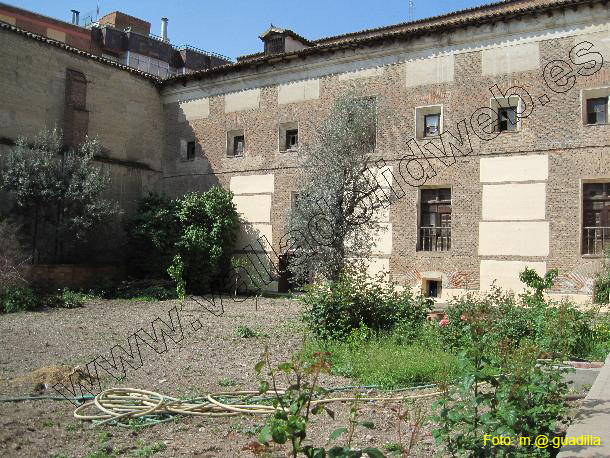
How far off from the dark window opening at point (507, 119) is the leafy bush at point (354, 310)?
316 inches

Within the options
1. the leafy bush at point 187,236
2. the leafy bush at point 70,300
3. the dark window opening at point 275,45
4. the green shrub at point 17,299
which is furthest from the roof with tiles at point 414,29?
the green shrub at point 17,299

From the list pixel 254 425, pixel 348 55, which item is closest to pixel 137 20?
pixel 348 55

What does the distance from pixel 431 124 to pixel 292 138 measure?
16.0ft

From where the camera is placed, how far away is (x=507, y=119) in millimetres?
15375

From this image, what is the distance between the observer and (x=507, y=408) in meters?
3.62

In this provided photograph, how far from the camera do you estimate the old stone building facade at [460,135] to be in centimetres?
1423

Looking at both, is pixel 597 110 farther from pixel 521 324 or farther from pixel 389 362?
pixel 389 362

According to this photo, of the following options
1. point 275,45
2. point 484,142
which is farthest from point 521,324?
point 275,45

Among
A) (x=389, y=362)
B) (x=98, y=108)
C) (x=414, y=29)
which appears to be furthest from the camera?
(x=98, y=108)

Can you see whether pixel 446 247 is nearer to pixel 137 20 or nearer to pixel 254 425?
pixel 254 425

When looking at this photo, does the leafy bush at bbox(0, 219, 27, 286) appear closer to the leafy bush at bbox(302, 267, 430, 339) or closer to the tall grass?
the leafy bush at bbox(302, 267, 430, 339)

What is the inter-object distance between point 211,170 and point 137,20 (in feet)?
70.9

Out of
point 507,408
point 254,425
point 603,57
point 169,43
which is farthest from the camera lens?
point 169,43

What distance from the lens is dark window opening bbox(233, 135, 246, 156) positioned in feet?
66.6
